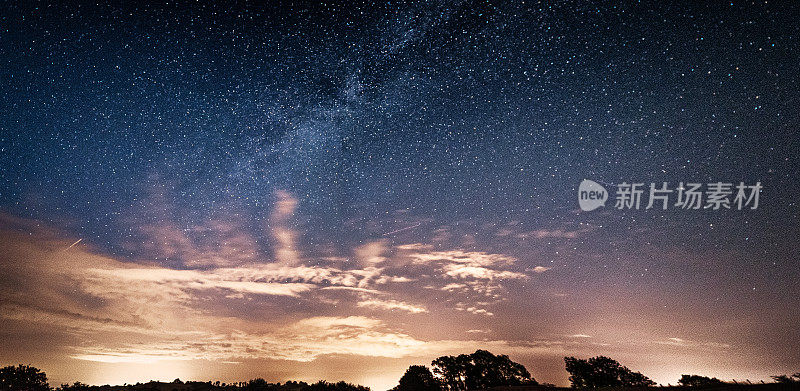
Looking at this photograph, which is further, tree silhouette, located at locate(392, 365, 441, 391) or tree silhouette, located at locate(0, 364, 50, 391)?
tree silhouette, located at locate(0, 364, 50, 391)

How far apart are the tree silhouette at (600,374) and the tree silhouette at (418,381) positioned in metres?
20.4

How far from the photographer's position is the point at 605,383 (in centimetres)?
5553

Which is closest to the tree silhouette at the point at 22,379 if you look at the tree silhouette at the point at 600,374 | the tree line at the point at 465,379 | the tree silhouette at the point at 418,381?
the tree line at the point at 465,379

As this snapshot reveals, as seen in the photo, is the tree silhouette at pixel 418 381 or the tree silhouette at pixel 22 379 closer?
the tree silhouette at pixel 418 381

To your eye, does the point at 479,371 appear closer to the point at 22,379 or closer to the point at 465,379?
the point at 465,379

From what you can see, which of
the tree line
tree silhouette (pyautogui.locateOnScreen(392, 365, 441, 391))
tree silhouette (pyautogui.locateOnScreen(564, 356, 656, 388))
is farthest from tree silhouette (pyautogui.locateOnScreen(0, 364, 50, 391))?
tree silhouette (pyautogui.locateOnScreen(564, 356, 656, 388))

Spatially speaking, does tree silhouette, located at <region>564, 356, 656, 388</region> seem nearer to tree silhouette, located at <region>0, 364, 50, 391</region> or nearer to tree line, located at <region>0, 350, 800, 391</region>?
tree line, located at <region>0, 350, 800, 391</region>

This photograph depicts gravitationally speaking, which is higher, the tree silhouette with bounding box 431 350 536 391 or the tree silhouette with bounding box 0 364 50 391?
the tree silhouette with bounding box 431 350 536 391

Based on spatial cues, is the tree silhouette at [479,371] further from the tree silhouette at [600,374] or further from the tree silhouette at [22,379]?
the tree silhouette at [22,379]

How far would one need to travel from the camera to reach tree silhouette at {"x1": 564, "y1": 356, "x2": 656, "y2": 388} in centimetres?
5558

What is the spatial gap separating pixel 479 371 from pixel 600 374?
18.4 metres

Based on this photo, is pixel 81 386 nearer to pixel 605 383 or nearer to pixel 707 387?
pixel 707 387

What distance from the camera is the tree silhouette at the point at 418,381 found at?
54.7 meters

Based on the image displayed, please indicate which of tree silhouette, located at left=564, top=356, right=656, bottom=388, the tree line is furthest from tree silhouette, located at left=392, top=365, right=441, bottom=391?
tree silhouette, located at left=564, top=356, right=656, bottom=388
